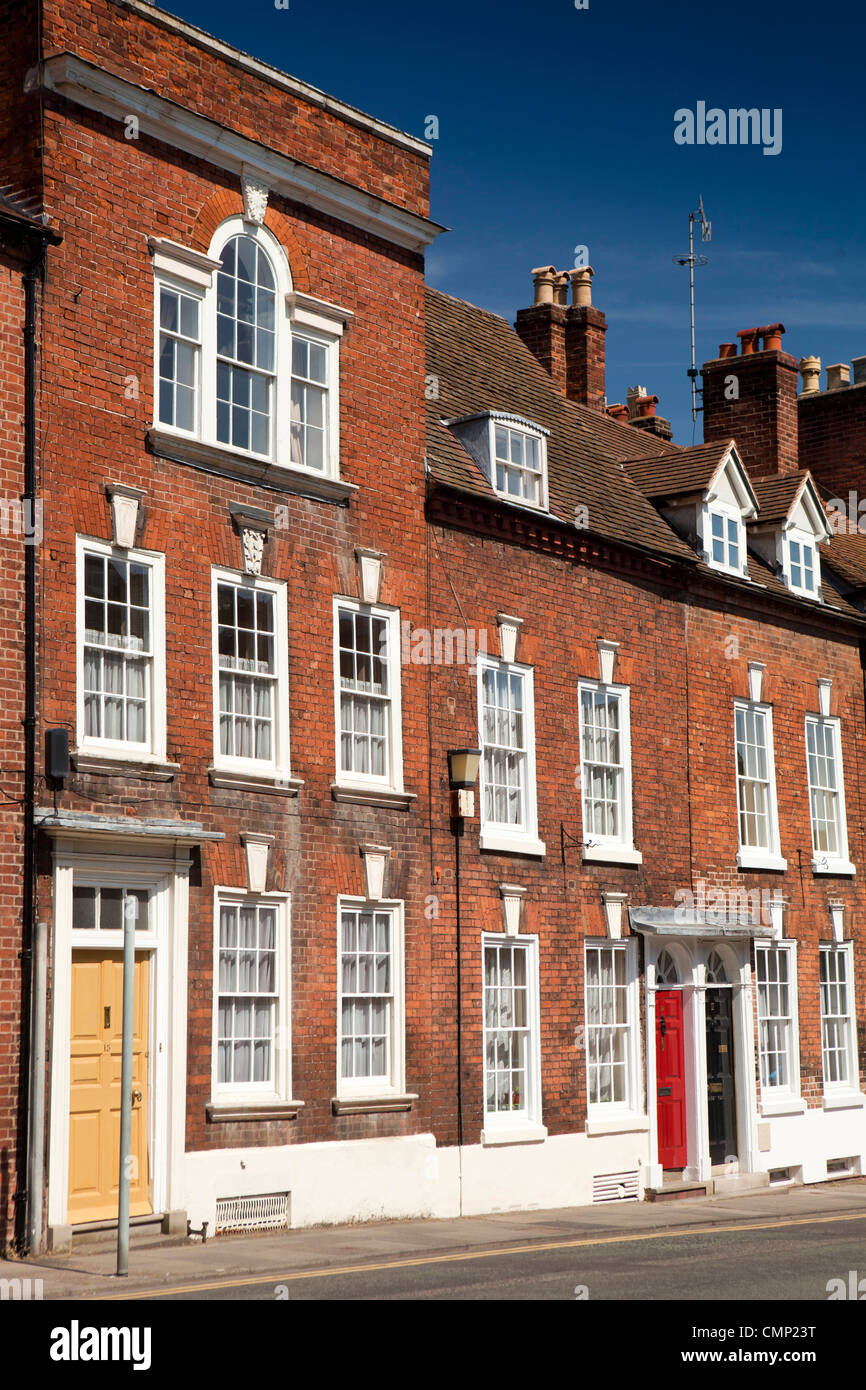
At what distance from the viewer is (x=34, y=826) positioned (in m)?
14.7

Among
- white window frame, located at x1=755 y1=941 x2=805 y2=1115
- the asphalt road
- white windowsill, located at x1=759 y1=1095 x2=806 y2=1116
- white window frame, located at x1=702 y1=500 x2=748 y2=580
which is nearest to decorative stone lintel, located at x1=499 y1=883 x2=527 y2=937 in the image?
the asphalt road

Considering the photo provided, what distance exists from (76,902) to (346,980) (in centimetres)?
379

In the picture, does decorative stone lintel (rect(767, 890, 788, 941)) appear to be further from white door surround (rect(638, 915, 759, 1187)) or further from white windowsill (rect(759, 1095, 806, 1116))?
white windowsill (rect(759, 1095, 806, 1116))

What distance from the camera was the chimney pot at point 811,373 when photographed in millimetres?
34938

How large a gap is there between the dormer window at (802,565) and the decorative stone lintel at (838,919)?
195 inches

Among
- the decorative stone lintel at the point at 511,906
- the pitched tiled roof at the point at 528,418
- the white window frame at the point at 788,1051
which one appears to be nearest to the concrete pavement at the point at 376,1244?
the white window frame at the point at 788,1051

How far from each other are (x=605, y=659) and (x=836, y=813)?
7035 mm

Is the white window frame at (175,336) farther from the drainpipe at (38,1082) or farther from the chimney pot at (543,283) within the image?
the chimney pot at (543,283)

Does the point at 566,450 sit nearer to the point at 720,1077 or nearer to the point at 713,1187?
the point at 720,1077

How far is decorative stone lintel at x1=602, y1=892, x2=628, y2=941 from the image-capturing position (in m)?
22.0

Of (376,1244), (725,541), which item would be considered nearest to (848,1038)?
(725,541)

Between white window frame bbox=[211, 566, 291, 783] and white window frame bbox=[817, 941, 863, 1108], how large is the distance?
1248 centimetres
